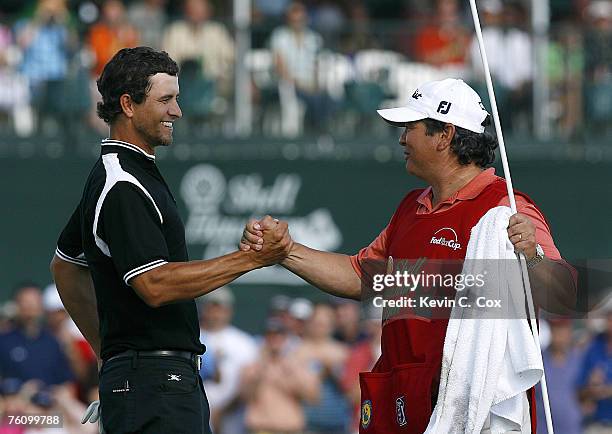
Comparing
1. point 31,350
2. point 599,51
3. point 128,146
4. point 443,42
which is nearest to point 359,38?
point 443,42

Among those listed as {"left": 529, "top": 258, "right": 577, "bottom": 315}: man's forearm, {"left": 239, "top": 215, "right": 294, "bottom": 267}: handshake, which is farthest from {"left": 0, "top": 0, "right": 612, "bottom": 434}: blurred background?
{"left": 529, "top": 258, "right": 577, "bottom": 315}: man's forearm

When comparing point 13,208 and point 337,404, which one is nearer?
point 337,404

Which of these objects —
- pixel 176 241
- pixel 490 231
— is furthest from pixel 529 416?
pixel 176 241

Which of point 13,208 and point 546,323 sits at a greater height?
point 13,208

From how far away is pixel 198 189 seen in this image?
50.9 ft

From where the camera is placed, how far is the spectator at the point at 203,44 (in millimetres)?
15523

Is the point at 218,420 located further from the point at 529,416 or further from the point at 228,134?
the point at 529,416

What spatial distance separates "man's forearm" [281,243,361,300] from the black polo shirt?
2.31 feet

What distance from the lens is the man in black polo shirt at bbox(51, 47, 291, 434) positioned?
5.83 meters

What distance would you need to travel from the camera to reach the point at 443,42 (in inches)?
617

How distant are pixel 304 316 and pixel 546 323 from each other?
2.13 m

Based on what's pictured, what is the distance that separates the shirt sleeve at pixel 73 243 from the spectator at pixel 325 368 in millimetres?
5570

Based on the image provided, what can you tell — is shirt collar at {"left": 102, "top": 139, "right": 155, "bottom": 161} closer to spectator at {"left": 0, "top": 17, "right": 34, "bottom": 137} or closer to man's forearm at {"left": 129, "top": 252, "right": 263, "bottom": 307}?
man's forearm at {"left": 129, "top": 252, "right": 263, "bottom": 307}

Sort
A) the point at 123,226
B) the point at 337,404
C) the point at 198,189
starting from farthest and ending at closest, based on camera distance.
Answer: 1. the point at 198,189
2. the point at 337,404
3. the point at 123,226
